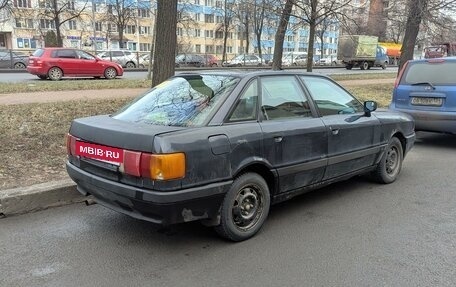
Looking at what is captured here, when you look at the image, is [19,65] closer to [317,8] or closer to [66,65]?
[66,65]

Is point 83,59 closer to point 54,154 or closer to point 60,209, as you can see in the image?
point 54,154

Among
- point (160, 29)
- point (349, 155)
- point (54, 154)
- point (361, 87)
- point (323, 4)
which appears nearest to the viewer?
point (349, 155)

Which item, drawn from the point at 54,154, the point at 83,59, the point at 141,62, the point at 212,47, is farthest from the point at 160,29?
the point at 212,47

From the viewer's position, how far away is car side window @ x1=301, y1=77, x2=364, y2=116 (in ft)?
16.1

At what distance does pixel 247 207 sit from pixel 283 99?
3.96 feet

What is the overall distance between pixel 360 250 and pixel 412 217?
1.14 meters

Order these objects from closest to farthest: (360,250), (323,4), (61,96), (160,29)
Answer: (360,250)
(160,29)
(61,96)
(323,4)

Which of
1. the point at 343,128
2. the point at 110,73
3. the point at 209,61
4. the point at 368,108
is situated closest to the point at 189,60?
the point at 209,61

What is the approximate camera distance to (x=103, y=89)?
533 inches

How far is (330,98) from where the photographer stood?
5.14 meters

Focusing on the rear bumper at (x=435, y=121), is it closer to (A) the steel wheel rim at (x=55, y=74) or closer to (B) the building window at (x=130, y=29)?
(A) the steel wheel rim at (x=55, y=74)

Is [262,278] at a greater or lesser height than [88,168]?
lesser

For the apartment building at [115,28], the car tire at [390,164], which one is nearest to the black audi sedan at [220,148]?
the car tire at [390,164]

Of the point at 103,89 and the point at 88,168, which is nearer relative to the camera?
the point at 88,168
